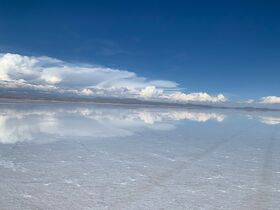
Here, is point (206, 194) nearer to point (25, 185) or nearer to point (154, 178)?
point (154, 178)

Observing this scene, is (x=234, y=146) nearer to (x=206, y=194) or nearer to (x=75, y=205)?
(x=206, y=194)

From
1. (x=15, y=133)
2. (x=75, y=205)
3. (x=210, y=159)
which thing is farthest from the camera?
(x=15, y=133)

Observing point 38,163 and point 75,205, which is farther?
point 38,163

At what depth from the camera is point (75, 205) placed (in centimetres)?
353

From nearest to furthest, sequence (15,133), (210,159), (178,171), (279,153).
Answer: (178,171), (210,159), (279,153), (15,133)

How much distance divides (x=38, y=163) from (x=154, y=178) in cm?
239

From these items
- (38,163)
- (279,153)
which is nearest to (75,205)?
(38,163)

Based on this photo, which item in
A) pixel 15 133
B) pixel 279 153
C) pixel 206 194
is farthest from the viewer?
pixel 15 133

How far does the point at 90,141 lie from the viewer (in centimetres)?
854

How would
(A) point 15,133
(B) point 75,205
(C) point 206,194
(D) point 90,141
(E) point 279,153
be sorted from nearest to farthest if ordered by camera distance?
(B) point 75,205 → (C) point 206,194 → (E) point 279,153 → (D) point 90,141 → (A) point 15,133

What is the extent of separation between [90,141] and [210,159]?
3768mm

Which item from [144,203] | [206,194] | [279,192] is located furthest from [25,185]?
[279,192]

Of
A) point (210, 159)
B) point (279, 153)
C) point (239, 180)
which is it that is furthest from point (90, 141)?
point (279, 153)

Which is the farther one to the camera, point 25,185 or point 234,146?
point 234,146
